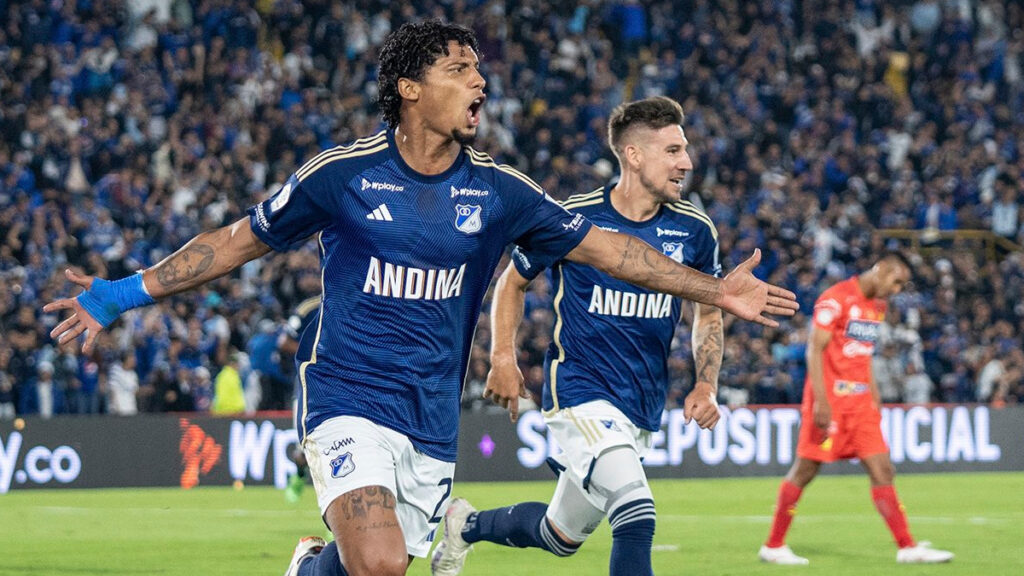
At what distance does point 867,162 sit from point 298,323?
57.3 feet

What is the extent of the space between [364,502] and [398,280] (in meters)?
0.80

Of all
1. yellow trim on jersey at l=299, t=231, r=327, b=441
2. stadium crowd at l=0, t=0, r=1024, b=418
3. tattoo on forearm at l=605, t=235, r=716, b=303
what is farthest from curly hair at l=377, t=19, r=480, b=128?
stadium crowd at l=0, t=0, r=1024, b=418

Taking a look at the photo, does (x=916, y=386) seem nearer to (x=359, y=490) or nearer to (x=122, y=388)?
(x=122, y=388)

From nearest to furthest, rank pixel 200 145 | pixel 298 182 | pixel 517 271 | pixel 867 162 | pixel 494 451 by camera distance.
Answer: pixel 298 182, pixel 517 271, pixel 494 451, pixel 200 145, pixel 867 162

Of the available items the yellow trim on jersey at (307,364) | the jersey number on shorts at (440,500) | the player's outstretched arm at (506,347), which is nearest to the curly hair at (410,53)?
the yellow trim on jersey at (307,364)

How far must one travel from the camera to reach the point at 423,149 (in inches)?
231

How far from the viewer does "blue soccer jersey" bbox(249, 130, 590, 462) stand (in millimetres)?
5676

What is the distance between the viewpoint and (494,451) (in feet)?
63.5

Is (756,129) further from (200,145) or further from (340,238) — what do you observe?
(340,238)

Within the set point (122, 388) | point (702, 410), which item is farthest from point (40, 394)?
point (702, 410)

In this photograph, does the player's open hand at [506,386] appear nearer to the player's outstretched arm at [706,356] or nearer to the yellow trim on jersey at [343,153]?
the player's outstretched arm at [706,356]

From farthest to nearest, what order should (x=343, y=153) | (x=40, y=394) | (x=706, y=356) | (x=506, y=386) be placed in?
(x=40, y=394)
(x=706, y=356)
(x=506, y=386)
(x=343, y=153)

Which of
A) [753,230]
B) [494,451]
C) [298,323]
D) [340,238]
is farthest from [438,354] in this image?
[753,230]

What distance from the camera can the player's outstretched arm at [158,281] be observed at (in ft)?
18.3
